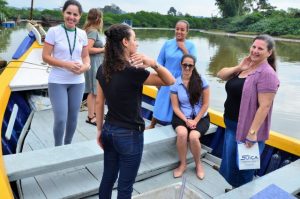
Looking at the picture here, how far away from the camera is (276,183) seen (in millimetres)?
2072

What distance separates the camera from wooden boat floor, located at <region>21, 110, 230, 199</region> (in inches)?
87.5

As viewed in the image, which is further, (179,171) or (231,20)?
(231,20)

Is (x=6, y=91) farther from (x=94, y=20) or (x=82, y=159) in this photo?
(x=82, y=159)

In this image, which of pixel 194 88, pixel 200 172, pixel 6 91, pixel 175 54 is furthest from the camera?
pixel 6 91

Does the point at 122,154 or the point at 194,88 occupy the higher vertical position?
the point at 194,88

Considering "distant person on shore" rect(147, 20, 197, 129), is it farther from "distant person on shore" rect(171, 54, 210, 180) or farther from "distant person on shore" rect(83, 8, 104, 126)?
"distant person on shore" rect(83, 8, 104, 126)

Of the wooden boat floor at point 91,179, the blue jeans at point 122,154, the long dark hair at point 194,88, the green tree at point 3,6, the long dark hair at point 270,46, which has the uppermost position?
the green tree at point 3,6

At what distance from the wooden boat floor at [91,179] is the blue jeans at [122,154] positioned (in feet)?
1.74

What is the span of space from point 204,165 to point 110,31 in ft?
5.64

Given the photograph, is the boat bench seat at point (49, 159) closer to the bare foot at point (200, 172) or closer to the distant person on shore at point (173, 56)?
the bare foot at point (200, 172)

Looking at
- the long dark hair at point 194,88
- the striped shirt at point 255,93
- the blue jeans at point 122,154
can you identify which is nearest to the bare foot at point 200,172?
the long dark hair at point 194,88

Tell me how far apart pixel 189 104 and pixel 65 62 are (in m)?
1.10

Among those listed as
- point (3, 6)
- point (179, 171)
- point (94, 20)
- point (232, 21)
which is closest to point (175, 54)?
point (94, 20)

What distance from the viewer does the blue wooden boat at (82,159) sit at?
6.81 feet
